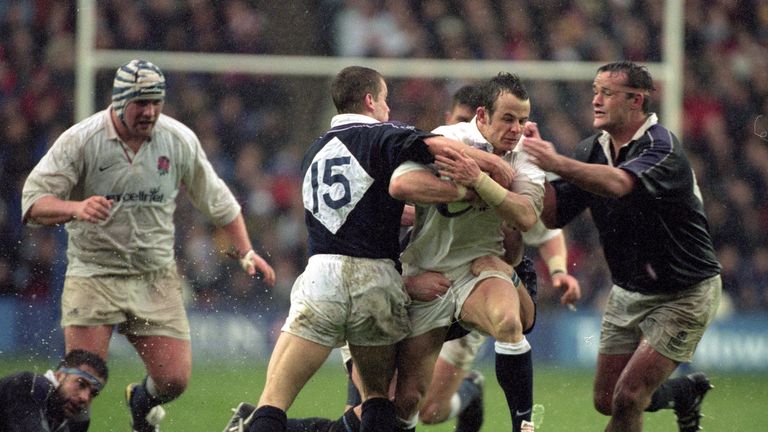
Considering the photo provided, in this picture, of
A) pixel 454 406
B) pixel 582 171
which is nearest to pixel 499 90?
pixel 582 171

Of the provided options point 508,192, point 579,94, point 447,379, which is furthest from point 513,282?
point 579,94

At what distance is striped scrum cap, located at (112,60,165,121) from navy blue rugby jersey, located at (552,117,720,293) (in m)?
2.74

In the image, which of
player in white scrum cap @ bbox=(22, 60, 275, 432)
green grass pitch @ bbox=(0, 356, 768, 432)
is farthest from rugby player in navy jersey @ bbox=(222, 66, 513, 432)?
green grass pitch @ bbox=(0, 356, 768, 432)

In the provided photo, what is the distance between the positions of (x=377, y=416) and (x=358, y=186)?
127 centimetres

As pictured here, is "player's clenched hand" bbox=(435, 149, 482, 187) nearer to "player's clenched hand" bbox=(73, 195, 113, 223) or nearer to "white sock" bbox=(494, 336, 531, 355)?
"white sock" bbox=(494, 336, 531, 355)

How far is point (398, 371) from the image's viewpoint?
7.48 metres

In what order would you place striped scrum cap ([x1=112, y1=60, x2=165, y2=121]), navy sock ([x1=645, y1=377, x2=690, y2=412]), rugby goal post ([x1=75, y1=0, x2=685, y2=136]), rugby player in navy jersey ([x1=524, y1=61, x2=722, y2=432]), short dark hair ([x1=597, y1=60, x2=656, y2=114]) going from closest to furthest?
rugby player in navy jersey ([x1=524, y1=61, x2=722, y2=432]) < short dark hair ([x1=597, y1=60, x2=656, y2=114]) < striped scrum cap ([x1=112, y1=60, x2=165, y2=121]) < navy sock ([x1=645, y1=377, x2=690, y2=412]) < rugby goal post ([x1=75, y1=0, x2=685, y2=136])

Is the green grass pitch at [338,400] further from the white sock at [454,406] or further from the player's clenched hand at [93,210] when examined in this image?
the player's clenched hand at [93,210]

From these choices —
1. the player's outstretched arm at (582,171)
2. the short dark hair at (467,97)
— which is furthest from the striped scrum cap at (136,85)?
the player's outstretched arm at (582,171)

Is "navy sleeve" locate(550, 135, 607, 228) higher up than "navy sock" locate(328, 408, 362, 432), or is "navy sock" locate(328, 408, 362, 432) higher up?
"navy sleeve" locate(550, 135, 607, 228)

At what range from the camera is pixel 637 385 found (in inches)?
309

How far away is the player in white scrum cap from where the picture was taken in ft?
26.9

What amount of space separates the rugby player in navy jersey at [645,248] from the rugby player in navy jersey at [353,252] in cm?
115

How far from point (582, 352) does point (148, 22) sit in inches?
248
